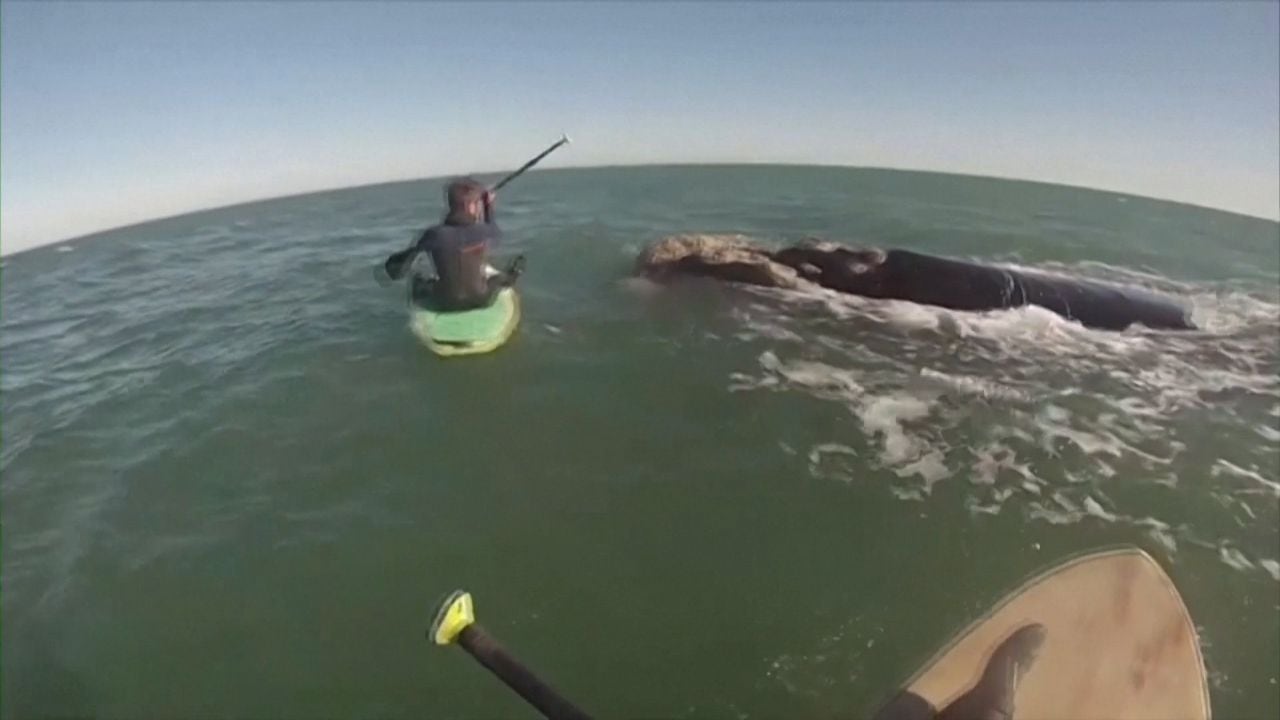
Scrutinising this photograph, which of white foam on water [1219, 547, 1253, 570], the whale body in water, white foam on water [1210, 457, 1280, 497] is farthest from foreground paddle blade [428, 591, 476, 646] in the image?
the whale body in water

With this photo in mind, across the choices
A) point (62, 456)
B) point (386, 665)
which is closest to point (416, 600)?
point (386, 665)

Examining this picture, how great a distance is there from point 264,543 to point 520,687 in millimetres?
6195

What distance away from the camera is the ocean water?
750 cm

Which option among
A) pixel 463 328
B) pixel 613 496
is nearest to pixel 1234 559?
pixel 613 496

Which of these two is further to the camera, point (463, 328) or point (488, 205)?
point (463, 328)

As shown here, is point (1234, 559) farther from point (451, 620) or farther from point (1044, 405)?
point (451, 620)

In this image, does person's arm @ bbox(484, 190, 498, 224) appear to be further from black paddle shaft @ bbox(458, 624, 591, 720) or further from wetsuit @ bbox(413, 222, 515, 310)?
black paddle shaft @ bbox(458, 624, 591, 720)

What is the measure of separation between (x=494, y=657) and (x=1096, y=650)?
4869 millimetres

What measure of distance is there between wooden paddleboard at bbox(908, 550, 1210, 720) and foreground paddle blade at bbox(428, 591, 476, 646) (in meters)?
3.65

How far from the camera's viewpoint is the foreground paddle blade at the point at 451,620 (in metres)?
5.58

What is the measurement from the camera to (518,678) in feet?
16.5

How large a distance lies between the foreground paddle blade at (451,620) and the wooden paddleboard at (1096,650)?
365 cm

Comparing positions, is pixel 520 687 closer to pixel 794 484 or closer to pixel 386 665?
pixel 386 665

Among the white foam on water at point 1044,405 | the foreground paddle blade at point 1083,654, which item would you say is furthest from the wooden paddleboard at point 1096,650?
the white foam on water at point 1044,405
